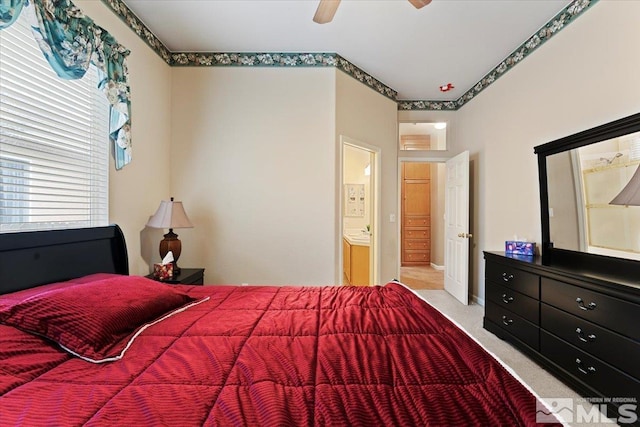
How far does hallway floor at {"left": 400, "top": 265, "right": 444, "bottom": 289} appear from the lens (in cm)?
482

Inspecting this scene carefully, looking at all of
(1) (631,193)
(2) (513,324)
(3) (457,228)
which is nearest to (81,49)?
(1) (631,193)

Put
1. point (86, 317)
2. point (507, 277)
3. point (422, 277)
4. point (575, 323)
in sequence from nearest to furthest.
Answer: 1. point (86, 317)
2. point (575, 323)
3. point (507, 277)
4. point (422, 277)

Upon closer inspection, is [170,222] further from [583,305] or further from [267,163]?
[583,305]

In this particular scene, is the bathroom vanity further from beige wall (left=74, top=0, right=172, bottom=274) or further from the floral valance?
the floral valance

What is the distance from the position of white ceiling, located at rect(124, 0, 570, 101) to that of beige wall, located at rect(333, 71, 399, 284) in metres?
0.36

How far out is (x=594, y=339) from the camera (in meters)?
1.82

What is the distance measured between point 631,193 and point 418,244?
186 inches

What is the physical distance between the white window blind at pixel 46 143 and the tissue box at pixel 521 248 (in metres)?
3.59

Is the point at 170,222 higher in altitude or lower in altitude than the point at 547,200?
lower

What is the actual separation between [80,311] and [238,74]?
2.90m

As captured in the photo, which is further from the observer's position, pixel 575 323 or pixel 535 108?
pixel 535 108

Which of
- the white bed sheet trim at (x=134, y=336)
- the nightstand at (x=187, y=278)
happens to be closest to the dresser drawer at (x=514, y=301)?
the white bed sheet trim at (x=134, y=336)

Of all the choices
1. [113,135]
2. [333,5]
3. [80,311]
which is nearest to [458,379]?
[80,311]

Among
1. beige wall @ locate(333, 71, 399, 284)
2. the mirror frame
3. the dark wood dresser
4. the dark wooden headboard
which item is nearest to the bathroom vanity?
beige wall @ locate(333, 71, 399, 284)
